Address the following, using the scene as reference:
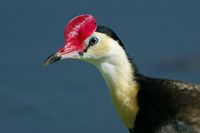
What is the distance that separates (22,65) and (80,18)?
182 cm

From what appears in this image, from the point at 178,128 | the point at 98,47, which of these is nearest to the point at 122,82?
the point at 98,47

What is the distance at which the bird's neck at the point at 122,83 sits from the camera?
7.07m

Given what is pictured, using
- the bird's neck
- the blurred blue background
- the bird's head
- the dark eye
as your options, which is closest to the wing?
the bird's neck

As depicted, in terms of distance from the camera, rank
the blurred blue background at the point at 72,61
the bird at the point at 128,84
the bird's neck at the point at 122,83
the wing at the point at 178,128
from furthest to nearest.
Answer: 1. the blurred blue background at the point at 72,61
2. the bird's neck at the point at 122,83
3. the bird at the point at 128,84
4. the wing at the point at 178,128

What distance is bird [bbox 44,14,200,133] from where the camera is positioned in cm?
697

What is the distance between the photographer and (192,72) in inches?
349

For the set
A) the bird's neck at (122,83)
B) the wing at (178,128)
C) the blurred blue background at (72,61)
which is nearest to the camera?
the wing at (178,128)

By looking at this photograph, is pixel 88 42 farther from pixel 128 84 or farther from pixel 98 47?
pixel 128 84

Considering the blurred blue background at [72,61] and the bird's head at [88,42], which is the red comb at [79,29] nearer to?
the bird's head at [88,42]

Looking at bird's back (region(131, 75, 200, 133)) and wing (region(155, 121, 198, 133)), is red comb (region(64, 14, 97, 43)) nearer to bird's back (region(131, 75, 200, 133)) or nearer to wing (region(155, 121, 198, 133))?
bird's back (region(131, 75, 200, 133))

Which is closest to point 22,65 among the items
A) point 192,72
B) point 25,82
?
point 25,82

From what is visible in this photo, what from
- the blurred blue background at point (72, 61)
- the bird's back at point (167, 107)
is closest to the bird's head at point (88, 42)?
the bird's back at point (167, 107)

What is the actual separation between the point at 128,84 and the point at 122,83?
0.04 m

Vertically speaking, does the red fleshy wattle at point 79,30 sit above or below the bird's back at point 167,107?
above
